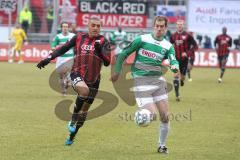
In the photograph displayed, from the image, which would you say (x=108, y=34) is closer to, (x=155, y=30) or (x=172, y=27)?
(x=172, y=27)

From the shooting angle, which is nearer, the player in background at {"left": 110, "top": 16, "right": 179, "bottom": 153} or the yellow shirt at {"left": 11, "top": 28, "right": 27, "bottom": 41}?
the player in background at {"left": 110, "top": 16, "right": 179, "bottom": 153}

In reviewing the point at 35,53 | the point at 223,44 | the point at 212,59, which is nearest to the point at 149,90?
the point at 223,44

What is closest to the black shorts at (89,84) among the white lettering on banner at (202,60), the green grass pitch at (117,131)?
the green grass pitch at (117,131)

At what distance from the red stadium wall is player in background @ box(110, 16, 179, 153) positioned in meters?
26.8

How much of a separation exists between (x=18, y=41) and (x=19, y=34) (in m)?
0.44

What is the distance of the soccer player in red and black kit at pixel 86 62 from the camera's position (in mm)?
11898

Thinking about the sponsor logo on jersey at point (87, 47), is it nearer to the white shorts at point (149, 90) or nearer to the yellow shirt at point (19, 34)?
the white shorts at point (149, 90)

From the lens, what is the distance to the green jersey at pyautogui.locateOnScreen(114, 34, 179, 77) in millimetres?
11195

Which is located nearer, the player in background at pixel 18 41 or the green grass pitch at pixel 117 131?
the green grass pitch at pixel 117 131

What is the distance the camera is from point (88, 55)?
1195 cm

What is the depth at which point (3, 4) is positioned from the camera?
3766 cm

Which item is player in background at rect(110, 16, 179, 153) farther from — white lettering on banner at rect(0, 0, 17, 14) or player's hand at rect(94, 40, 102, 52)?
white lettering on banner at rect(0, 0, 17, 14)

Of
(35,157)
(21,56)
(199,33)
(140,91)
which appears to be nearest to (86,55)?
(140,91)

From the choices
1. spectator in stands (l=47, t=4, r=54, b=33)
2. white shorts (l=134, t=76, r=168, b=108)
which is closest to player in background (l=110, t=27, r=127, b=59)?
spectator in stands (l=47, t=4, r=54, b=33)
